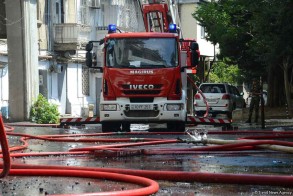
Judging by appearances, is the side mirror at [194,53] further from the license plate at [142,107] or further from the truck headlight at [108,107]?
the truck headlight at [108,107]

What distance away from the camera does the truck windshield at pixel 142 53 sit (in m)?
18.8

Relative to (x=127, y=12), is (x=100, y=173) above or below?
below

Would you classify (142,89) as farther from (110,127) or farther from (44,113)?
(44,113)

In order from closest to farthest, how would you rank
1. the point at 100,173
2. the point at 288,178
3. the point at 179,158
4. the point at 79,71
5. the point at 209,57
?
1. the point at 288,178
2. the point at 100,173
3. the point at 179,158
4. the point at 79,71
5. the point at 209,57

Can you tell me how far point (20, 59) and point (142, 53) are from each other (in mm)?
9890

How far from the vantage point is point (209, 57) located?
2379 inches

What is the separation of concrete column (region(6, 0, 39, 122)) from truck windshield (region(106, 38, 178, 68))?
30.2ft

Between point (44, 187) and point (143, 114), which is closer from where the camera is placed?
point (44, 187)

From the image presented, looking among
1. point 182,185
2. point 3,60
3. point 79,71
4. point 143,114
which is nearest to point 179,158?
point 182,185

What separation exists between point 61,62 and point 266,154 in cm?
2843

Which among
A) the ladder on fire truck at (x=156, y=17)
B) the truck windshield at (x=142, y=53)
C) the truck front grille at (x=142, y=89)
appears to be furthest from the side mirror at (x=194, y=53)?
the ladder on fire truck at (x=156, y=17)

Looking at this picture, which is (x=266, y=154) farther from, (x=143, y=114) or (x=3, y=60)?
(x=3, y=60)

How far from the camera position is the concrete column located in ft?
90.4

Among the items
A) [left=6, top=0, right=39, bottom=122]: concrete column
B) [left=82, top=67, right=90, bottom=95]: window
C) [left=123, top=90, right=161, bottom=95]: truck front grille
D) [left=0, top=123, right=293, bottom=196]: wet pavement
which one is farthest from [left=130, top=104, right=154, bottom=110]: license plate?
[left=82, top=67, right=90, bottom=95]: window
